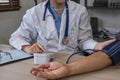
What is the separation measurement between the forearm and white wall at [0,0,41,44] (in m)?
2.06

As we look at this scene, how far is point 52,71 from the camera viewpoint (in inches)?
40.2

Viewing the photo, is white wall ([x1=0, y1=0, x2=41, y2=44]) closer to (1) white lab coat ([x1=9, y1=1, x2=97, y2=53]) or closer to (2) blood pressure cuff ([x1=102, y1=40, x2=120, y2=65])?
(1) white lab coat ([x1=9, y1=1, x2=97, y2=53])

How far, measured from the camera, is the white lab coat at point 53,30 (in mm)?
1849

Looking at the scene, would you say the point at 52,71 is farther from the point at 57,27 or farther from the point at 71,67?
the point at 57,27

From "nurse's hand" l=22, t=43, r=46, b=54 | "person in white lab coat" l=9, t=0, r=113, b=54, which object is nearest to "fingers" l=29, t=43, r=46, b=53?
"nurse's hand" l=22, t=43, r=46, b=54

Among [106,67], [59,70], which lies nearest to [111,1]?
[106,67]

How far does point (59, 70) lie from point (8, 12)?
224 centimetres

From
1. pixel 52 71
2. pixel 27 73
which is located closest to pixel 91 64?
pixel 52 71

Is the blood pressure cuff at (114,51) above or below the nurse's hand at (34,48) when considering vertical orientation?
above

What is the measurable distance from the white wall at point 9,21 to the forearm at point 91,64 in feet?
6.77

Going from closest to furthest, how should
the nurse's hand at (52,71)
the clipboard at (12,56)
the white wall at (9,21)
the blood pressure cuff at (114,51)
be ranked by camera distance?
the nurse's hand at (52,71), the blood pressure cuff at (114,51), the clipboard at (12,56), the white wall at (9,21)

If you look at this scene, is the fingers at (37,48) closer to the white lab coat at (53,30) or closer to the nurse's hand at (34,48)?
the nurse's hand at (34,48)

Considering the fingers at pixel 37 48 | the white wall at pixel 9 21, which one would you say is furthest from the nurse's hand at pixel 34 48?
the white wall at pixel 9 21

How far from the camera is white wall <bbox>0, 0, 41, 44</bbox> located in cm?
301
